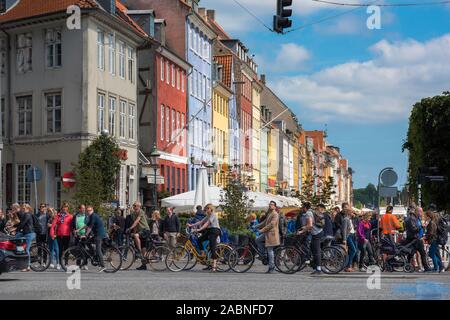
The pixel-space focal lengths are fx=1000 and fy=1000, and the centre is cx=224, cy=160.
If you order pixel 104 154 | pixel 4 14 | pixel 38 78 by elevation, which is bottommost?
pixel 104 154

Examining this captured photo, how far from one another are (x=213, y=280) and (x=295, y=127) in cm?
12451

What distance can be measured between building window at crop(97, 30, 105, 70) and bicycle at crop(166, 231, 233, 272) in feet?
65.9

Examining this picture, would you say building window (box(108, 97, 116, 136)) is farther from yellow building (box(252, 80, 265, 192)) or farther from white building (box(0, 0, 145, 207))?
yellow building (box(252, 80, 265, 192))

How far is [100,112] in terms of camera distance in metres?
45.7

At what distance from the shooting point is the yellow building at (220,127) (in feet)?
248

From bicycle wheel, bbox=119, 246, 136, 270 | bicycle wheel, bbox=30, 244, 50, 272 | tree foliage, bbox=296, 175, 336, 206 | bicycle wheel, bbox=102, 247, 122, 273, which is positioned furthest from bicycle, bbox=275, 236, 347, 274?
tree foliage, bbox=296, 175, 336, 206

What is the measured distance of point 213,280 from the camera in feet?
72.7

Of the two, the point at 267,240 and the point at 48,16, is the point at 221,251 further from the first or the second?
the point at 48,16

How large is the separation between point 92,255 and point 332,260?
6126 millimetres

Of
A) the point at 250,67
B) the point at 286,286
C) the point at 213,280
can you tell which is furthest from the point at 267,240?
the point at 250,67

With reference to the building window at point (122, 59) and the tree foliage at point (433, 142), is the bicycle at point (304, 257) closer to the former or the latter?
the building window at point (122, 59)

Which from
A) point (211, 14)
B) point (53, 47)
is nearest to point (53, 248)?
point (53, 47)

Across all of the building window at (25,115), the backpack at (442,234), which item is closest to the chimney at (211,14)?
the building window at (25,115)

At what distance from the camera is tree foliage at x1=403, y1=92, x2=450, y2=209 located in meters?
61.1
